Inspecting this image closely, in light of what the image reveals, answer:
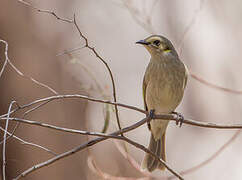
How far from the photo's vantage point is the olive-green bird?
5.07m

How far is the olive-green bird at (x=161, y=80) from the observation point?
507 centimetres

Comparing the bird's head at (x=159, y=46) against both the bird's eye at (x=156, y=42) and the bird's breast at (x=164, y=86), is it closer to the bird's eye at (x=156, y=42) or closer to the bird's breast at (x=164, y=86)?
the bird's eye at (x=156, y=42)

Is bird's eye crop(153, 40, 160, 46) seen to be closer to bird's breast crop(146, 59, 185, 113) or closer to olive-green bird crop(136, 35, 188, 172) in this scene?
olive-green bird crop(136, 35, 188, 172)

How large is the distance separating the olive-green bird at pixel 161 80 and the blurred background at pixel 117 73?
2485mm

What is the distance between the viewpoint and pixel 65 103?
7.71 m

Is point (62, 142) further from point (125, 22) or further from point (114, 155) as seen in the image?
point (125, 22)

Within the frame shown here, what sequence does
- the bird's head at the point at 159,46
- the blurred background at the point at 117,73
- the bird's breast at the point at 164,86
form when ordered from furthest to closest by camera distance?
the blurred background at the point at 117,73 < the bird's head at the point at 159,46 < the bird's breast at the point at 164,86

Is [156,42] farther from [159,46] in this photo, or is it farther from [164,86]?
[164,86]

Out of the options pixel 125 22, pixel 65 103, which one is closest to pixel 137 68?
pixel 125 22

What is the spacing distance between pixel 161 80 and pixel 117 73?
522cm

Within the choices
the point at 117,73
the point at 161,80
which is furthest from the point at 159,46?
the point at 117,73

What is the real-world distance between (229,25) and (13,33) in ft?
16.5

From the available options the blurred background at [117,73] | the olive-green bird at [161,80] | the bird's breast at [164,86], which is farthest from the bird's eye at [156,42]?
the blurred background at [117,73]

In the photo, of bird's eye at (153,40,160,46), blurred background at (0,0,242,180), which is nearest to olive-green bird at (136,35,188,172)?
bird's eye at (153,40,160,46)
